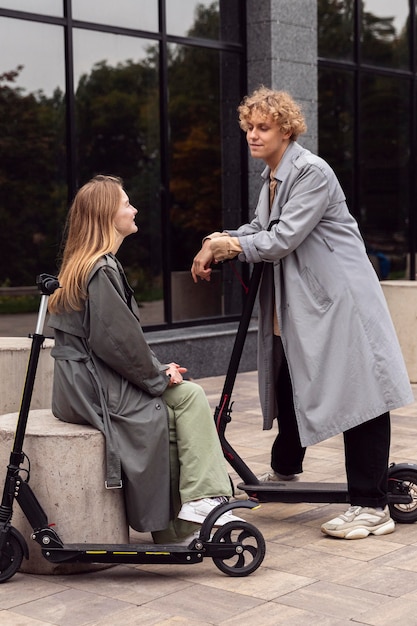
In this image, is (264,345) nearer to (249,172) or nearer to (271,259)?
(271,259)

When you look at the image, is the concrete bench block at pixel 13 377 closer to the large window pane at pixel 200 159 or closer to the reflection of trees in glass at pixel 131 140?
the reflection of trees in glass at pixel 131 140

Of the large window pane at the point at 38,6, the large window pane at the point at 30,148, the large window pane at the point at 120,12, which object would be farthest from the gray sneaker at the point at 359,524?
the large window pane at the point at 120,12

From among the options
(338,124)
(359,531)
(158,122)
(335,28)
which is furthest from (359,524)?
(335,28)

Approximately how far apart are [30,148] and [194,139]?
74.8 inches

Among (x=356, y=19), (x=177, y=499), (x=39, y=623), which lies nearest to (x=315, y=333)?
(x=177, y=499)

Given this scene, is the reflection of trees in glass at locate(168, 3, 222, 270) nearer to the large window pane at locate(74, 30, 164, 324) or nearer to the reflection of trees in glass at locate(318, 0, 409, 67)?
the large window pane at locate(74, 30, 164, 324)

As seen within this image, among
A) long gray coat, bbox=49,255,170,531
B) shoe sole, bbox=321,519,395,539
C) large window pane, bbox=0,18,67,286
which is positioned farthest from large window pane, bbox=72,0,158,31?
shoe sole, bbox=321,519,395,539

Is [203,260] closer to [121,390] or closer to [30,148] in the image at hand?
[121,390]

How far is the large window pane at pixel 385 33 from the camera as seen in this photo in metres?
12.6

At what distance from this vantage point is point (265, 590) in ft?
14.0

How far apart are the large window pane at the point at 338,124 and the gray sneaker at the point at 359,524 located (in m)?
7.32

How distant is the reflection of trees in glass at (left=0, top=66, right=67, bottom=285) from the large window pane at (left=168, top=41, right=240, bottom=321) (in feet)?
4.41

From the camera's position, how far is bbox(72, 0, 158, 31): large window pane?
387 inches

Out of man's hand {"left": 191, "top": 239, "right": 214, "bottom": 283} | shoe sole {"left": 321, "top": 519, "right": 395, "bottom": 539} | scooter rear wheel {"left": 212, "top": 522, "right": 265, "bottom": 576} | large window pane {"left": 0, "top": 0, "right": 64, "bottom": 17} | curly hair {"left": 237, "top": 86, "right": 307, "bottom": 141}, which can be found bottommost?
shoe sole {"left": 321, "top": 519, "right": 395, "bottom": 539}
